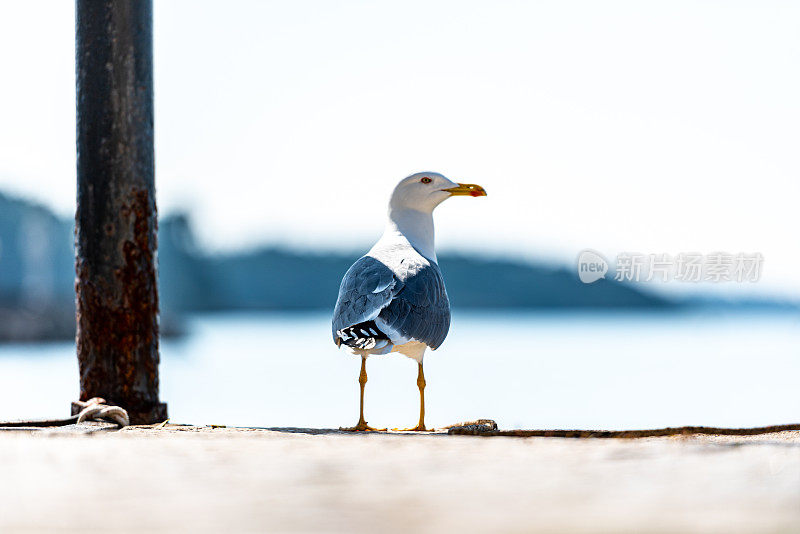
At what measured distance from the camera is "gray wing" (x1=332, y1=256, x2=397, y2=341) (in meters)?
5.53

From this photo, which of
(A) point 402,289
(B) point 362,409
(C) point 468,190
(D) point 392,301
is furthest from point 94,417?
(C) point 468,190

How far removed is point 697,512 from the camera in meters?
2.11

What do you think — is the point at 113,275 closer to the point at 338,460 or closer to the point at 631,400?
the point at 338,460

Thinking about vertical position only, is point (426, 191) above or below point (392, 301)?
above

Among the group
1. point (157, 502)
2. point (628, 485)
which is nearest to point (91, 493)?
point (157, 502)

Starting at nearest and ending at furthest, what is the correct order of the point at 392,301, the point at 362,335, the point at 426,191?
the point at 362,335
the point at 392,301
the point at 426,191

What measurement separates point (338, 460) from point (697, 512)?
1248mm

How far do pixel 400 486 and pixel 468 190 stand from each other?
427cm

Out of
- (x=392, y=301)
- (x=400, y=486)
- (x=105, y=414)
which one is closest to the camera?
(x=400, y=486)

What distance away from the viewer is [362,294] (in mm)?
5625

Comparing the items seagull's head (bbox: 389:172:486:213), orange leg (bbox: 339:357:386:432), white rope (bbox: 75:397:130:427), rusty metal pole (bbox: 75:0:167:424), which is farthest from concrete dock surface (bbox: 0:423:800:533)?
seagull's head (bbox: 389:172:486:213)

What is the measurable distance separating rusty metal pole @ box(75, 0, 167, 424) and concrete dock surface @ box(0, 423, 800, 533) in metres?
1.99

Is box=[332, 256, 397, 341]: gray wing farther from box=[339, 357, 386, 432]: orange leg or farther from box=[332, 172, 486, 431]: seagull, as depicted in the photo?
box=[339, 357, 386, 432]: orange leg

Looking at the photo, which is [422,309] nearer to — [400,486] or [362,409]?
[362,409]
